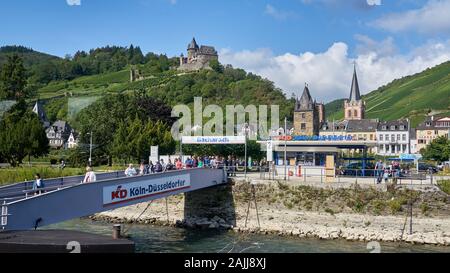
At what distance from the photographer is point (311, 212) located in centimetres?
3259

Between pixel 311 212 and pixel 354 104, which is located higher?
pixel 354 104

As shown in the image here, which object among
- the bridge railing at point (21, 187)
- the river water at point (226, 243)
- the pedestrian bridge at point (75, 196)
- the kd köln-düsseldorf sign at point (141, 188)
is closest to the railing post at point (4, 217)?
the pedestrian bridge at point (75, 196)

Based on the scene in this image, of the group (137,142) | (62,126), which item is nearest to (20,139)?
(137,142)

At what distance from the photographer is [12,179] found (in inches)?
1687

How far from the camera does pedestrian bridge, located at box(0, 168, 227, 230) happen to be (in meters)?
15.9

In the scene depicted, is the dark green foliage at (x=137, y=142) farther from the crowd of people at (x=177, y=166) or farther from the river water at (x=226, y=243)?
the river water at (x=226, y=243)

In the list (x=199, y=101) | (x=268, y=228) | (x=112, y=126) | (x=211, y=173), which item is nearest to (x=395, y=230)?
(x=268, y=228)

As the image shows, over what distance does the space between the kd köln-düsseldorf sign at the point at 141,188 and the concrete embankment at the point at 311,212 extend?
595cm

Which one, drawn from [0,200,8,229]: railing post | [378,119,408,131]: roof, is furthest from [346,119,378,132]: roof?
[0,200,8,229]: railing post

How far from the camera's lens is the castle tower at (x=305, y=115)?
9419cm

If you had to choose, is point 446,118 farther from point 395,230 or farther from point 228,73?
point 395,230

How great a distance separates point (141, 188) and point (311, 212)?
41.9 feet

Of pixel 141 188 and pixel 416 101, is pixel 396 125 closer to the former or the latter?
pixel 416 101
